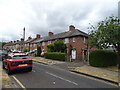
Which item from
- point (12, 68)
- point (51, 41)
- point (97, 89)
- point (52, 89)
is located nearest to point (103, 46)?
point (97, 89)

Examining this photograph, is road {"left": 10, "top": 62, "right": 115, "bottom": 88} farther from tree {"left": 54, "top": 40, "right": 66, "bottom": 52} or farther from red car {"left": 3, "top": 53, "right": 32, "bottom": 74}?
tree {"left": 54, "top": 40, "right": 66, "bottom": 52}

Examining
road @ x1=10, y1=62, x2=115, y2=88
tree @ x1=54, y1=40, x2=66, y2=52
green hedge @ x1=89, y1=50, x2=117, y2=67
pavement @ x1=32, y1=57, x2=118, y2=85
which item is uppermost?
tree @ x1=54, y1=40, x2=66, y2=52

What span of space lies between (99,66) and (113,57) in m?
3.32

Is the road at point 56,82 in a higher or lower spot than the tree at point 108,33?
lower

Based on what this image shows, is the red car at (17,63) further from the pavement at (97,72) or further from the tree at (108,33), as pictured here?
the tree at (108,33)

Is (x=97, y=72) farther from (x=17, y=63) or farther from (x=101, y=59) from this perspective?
(x=17, y=63)

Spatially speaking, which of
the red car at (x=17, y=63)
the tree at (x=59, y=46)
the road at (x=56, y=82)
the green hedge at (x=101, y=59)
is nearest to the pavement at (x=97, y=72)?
the road at (x=56, y=82)

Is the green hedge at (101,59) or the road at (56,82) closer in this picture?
the road at (56,82)

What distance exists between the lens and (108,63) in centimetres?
1306

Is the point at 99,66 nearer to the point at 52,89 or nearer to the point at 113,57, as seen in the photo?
the point at 113,57

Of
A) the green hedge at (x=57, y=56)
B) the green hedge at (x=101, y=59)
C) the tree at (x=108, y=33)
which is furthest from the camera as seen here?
the green hedge at (x=57, y=56)

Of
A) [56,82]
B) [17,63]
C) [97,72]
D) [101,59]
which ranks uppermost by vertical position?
[17,63]

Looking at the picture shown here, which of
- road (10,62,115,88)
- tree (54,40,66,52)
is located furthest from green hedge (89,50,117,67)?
tree (54,40,66,52)

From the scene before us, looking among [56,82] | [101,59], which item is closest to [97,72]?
[101,59]
